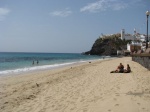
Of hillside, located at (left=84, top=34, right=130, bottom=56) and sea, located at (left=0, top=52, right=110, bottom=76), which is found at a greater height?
hillside, located at (left=84, top=34, right=130, bottom=56)

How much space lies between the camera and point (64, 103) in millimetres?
8273

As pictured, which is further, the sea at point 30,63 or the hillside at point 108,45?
the hillside at point 108,45

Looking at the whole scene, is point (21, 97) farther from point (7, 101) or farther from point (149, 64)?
point (149, 64)

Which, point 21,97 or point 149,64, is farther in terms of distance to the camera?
point 149,64

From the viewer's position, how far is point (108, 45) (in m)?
140

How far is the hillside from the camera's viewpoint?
135575 mm

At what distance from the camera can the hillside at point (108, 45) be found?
13557 cm

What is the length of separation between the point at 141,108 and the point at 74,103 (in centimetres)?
227

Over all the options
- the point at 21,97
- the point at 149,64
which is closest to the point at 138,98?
the point at 21,97

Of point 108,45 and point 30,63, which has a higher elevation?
point 108,45

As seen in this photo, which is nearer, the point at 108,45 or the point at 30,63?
the point at 30,63

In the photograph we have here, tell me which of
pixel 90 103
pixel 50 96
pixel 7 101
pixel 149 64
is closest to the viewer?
pixel 90 103

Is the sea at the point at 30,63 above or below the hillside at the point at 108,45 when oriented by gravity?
below

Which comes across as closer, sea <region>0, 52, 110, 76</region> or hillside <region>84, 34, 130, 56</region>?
sea <region>0, 52, 110, 76</region>
